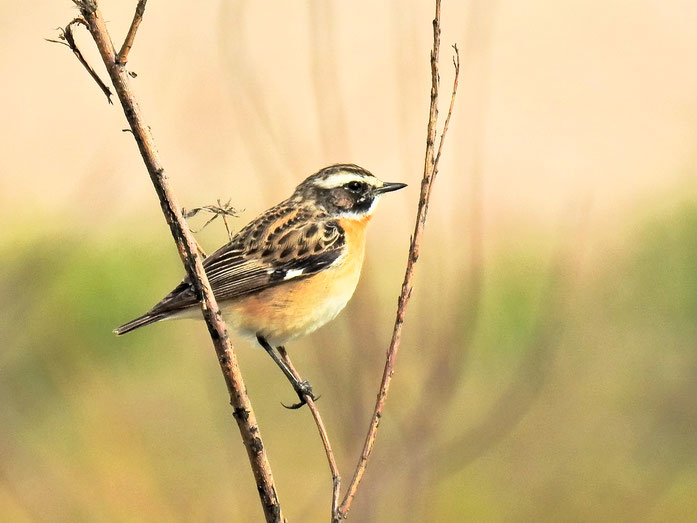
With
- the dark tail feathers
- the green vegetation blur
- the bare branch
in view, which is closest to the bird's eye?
the dark tail feathers

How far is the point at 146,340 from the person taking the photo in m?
8.95

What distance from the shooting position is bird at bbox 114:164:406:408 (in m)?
3.96

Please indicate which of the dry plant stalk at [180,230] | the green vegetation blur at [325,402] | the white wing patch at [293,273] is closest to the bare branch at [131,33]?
the dry plant stalk at [180,230]

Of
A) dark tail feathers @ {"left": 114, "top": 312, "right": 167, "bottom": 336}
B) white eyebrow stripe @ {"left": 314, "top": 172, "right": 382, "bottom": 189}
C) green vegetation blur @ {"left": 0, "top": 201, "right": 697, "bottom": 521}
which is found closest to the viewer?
dark tail feathers @ {"left": 114, "top": 312, "right": 167, "bottom": 336}

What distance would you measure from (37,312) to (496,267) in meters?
4.00

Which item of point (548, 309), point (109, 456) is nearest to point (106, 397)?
point (109, 456)

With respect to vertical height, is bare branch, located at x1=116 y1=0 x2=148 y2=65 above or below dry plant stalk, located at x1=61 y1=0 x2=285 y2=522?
above

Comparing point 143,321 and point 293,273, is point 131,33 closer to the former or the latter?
point 143,321

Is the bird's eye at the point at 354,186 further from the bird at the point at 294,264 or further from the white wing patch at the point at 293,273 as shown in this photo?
the white wing patch at the point at 293,273

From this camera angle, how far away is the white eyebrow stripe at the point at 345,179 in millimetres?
4301

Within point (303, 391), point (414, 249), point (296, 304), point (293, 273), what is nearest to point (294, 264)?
point (293, 273)

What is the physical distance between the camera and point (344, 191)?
175 inches

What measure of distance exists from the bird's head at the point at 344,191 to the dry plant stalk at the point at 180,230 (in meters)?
1.99

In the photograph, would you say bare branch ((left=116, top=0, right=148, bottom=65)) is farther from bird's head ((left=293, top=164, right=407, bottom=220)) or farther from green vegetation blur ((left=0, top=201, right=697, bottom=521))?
green vegetation blur ((left=0, top=201, right=697, bottom=521))
